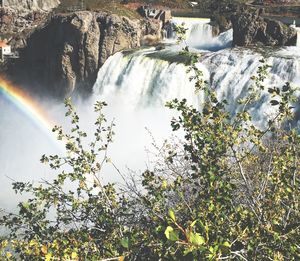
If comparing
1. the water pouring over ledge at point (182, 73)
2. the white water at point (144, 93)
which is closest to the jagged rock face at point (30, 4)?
the white water at point (144, 93)

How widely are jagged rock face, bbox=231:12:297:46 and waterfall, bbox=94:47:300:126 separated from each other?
2.12 m

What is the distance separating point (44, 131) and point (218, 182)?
3428cm

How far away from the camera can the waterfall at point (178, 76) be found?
1013 inches

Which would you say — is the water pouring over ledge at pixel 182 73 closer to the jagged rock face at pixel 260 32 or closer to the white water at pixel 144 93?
the white water at pixel 144 93

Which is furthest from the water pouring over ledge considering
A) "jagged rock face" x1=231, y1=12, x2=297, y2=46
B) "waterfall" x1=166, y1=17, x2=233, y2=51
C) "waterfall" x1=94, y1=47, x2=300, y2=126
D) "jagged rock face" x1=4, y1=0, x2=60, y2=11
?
"jagged rock face" x1=4, y1=0, x2=60, y2=11

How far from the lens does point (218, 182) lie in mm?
5609

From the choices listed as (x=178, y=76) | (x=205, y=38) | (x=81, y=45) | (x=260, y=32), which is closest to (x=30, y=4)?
(x=81, y=45)

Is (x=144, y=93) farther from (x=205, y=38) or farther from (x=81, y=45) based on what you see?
(x=205, y=38)

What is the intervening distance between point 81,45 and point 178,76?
43.9 feet

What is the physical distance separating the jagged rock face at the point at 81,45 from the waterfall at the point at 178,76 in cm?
224

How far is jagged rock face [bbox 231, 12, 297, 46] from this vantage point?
3275 cm

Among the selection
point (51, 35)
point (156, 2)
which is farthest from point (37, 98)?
point (156, 2)

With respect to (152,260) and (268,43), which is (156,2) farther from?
(152,260)

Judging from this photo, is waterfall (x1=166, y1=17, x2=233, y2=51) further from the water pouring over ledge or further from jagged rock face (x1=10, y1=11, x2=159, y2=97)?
jagged rock face (x1=10, y1=11, x2=159, y2=97)
